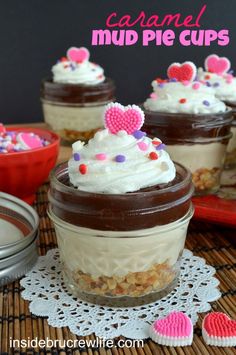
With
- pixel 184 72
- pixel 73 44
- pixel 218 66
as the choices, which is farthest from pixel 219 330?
pixel 73 44

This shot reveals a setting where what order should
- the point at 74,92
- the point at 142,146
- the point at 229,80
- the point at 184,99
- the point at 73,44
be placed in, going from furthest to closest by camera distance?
the point at 73,44, the point at 74,92, the point at 229,80, the point at 184,99, the point at 142,146

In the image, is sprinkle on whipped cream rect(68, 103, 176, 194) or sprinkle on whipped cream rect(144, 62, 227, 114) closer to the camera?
sprinkle on whipped cream rect(68, 103, 176, 194)

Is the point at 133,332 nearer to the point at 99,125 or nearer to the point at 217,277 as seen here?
the point at 217,277

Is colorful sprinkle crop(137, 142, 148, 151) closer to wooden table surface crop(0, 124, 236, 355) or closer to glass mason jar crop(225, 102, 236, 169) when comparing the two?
wooden table surface crop(0, 124, 236, 355)

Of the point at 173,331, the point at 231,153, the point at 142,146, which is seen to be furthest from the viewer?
the point at 231,153

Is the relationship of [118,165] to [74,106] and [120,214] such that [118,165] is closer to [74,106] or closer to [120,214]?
[120,214]

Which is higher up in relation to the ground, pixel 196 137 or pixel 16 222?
pixel 196 137

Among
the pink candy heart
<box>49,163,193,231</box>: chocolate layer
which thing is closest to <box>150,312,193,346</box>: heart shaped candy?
the pink candy heart
